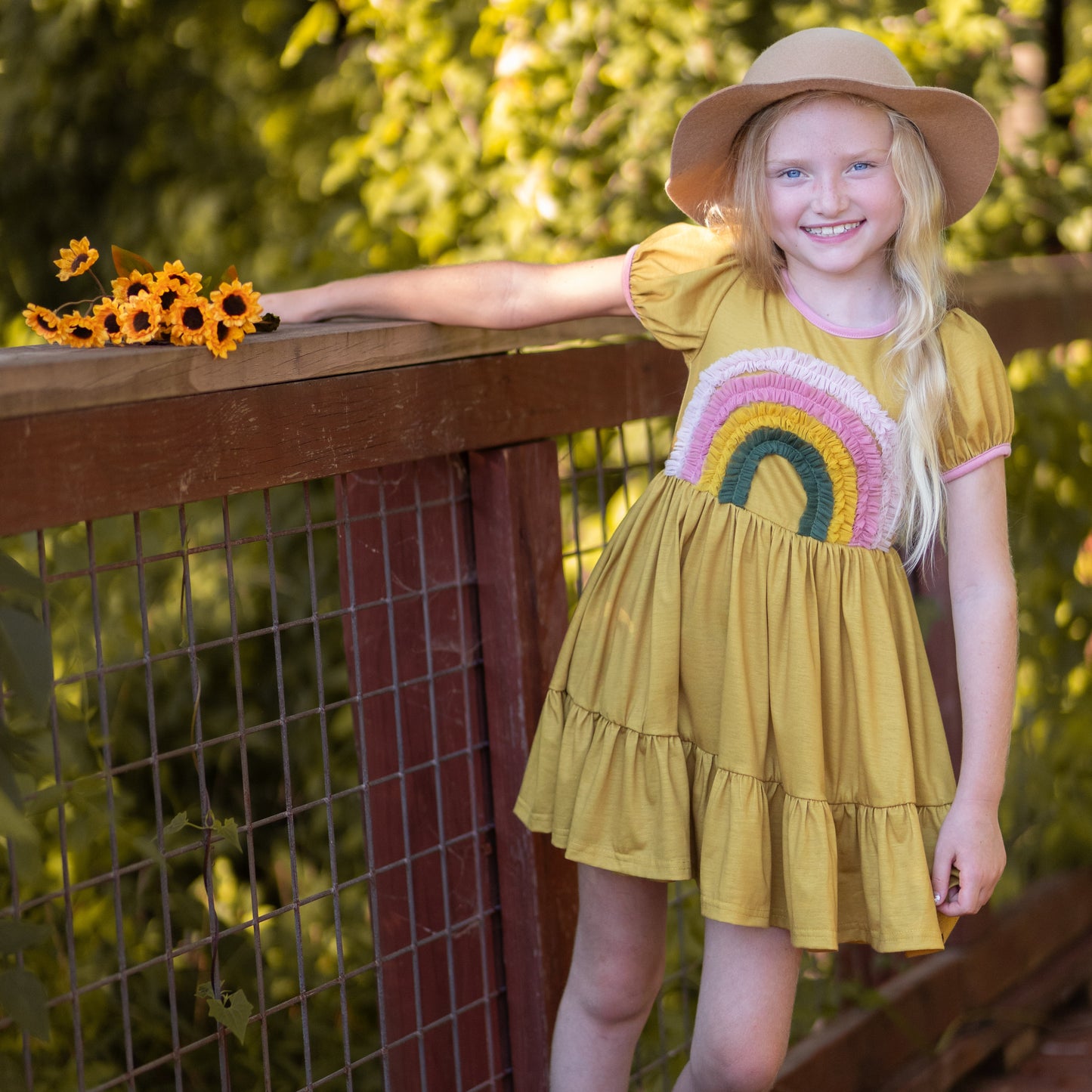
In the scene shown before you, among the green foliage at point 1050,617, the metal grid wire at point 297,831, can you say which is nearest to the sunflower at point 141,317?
the metal grid wire at point 297,831

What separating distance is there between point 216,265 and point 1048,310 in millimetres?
2205

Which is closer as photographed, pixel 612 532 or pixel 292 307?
pixel 292 307

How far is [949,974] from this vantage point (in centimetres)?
267

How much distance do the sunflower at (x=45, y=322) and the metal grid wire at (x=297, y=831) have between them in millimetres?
187

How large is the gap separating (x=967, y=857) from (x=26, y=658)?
97 cm

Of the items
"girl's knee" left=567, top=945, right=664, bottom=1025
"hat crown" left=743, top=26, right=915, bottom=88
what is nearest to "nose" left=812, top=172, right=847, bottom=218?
"hat crown" left=743, top=26, right=915, bottom=88

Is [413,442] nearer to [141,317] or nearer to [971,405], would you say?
[141,317]

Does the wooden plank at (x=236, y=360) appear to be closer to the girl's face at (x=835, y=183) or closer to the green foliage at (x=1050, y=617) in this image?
the girl's face at (x=835, y=183)

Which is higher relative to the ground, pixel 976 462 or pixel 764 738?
pixel 976 462

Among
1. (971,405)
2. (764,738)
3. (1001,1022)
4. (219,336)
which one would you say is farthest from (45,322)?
(1001,1022)

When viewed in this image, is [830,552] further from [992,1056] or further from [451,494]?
[992,1056]

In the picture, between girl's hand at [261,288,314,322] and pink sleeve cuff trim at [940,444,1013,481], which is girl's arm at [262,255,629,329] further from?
pink sleeve cuff trim at [940,444,1013,481]

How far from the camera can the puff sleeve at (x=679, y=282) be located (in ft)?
5.40

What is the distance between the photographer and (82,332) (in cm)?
133
